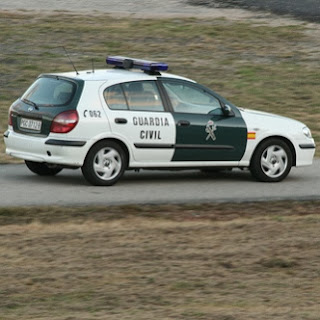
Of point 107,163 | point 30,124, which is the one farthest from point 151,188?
point 30,124

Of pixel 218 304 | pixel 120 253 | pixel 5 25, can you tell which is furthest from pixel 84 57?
pixel 218 304

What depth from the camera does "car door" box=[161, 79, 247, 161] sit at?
15.7 meters

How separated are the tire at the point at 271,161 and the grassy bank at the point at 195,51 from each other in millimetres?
6048

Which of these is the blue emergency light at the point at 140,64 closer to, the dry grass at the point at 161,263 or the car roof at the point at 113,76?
the car roof at the point at 113,76

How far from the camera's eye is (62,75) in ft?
51.4

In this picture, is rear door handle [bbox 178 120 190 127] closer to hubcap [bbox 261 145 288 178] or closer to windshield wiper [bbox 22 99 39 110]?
hubcap [bbox 261 145 288 178]

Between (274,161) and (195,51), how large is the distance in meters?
11.9

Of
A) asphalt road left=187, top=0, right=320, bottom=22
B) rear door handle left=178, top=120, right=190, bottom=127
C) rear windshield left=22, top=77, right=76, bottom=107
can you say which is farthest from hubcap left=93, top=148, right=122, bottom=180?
asphalt road left=187, top=0, right=320, bottom=22

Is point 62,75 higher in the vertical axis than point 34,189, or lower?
higher

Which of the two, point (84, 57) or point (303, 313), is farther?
point (84, 57)

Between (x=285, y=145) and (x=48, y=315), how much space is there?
297 inches

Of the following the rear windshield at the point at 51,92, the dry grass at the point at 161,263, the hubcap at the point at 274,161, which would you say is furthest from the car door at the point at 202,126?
the dry grass at the point at 161,263

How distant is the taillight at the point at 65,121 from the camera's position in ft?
49.3

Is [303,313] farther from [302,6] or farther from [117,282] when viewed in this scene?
[302,6]
